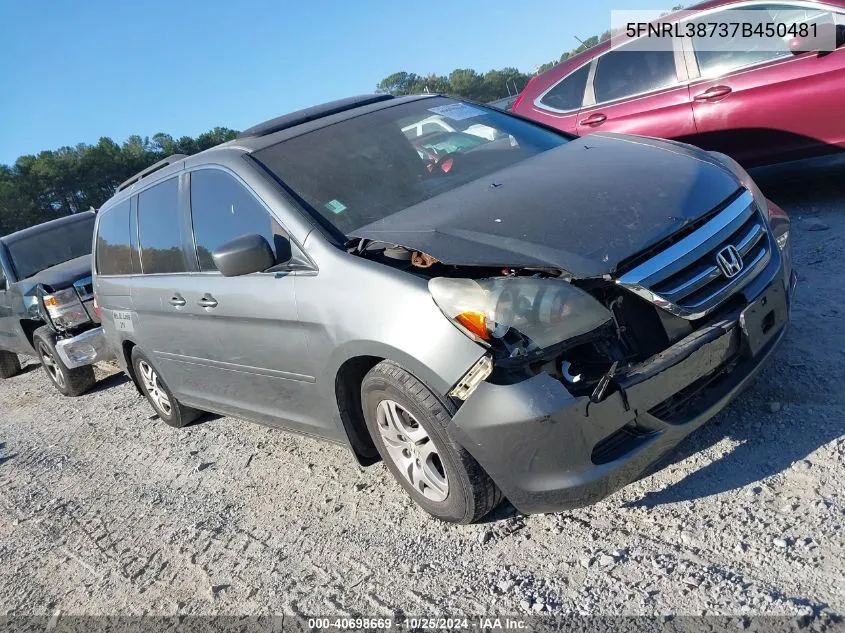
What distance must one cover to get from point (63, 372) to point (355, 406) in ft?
17.9

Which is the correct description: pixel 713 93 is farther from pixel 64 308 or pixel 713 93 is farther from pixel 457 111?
pixel 64 308

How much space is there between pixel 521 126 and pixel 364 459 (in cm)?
223

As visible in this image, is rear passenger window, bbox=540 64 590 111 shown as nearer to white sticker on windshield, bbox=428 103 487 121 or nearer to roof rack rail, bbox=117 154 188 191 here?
white sticker on windshield, bbox=428 103 487 121

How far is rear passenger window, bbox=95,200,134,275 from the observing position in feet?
16.6

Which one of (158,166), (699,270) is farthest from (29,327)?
(699,270)

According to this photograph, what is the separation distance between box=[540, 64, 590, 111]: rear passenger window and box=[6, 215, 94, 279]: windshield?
5.52 m

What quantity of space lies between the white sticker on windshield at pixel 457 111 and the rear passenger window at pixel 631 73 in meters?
2.56

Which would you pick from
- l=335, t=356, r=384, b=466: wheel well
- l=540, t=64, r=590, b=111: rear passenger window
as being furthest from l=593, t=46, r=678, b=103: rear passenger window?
l=335, t=356, r=384, b=466: wheel well

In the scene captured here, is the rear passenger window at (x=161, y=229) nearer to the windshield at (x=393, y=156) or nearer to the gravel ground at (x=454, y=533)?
the windshield at (x=393, y=156)

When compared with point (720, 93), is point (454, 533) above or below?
below

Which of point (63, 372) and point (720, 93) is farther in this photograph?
point (63, 372)

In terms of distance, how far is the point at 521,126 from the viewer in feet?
14.2

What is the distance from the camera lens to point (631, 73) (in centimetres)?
645

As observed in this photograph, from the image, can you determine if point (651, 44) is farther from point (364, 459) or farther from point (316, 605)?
point (316, 605)
